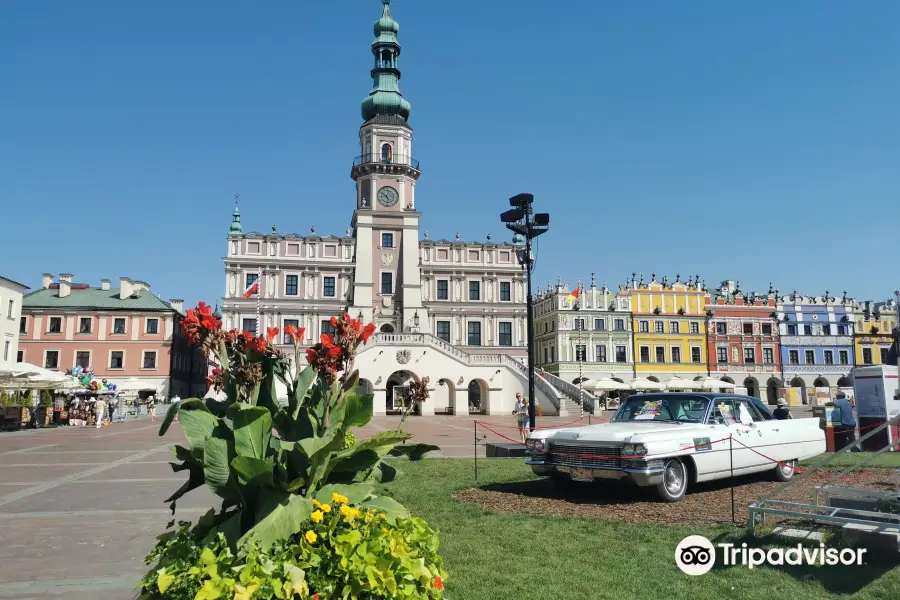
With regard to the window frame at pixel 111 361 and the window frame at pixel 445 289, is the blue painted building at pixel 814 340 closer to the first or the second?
the window frame at pixel 445 289

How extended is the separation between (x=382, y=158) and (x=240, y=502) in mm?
51866

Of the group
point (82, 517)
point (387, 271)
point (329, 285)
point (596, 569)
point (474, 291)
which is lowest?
point (82, 517)

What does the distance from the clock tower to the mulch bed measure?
42.1 m

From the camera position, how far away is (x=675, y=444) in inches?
356

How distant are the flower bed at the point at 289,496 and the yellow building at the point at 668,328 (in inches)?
2351

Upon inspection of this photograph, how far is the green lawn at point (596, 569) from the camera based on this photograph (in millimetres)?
4957

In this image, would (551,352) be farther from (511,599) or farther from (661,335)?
(511,599)

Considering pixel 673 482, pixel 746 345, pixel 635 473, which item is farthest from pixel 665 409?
pixel 746 345

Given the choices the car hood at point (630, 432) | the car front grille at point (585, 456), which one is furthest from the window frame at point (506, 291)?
the car front grille at point (585, 456)

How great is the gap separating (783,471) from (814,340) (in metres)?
61.6

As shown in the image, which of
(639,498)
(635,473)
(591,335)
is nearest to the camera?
(635,473)

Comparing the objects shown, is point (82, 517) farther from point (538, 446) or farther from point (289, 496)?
point (289, 496)

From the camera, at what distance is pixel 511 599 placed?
188 inches

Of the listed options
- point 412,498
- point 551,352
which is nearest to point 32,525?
point 412,498
